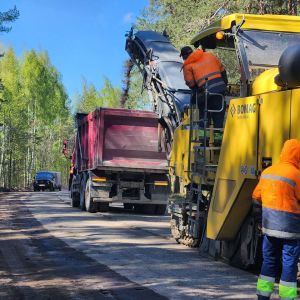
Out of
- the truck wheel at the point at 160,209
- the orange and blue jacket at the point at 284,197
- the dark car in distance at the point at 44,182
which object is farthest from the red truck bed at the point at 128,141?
the dark car in distance at the point at 44,182

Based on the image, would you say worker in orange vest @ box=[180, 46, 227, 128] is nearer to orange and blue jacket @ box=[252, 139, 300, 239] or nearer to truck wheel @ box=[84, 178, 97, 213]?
orange and blue jacket @ box=[252, 139, 300, 239]

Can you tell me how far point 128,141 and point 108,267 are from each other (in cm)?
853

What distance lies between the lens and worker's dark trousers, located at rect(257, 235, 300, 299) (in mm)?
5016

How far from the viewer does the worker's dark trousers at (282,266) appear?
5016mm

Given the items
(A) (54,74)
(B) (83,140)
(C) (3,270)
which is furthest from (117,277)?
(A) (54,74)

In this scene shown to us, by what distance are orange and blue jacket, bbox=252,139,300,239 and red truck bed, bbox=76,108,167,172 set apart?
34.8 ft

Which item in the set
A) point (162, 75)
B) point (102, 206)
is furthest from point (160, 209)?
point (162, 75)

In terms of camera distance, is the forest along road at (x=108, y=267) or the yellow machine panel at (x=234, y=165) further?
the yellow machine panel at (x=234, y=165)

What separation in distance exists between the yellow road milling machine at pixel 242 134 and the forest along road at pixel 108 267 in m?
0.59

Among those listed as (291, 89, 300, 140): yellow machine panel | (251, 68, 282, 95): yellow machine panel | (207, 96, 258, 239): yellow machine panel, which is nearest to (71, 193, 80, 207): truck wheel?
(207, 96, 258, 239): yellow machine panel

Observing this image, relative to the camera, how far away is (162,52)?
47.5 ft

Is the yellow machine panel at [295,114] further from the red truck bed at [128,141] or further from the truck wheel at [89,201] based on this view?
the truck wheel at [89,201]

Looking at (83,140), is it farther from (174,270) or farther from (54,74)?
(54,74)

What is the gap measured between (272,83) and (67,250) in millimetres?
4783
